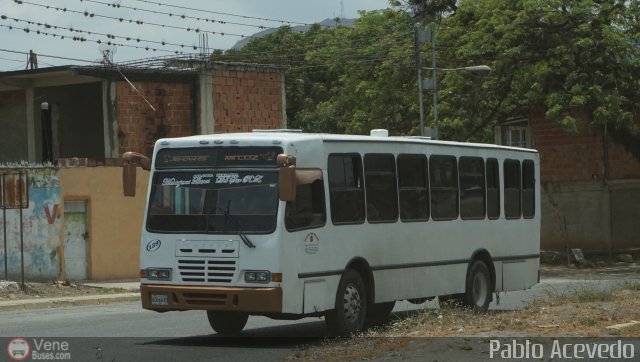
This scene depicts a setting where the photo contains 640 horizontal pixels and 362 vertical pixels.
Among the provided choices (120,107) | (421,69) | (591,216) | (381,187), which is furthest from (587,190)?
(381,187)

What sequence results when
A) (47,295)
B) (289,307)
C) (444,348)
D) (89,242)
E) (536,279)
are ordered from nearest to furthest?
(444,348), (289,307), (536,279), (47,295), (89,242)

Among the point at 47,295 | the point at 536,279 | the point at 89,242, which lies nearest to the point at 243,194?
the point at 536,279

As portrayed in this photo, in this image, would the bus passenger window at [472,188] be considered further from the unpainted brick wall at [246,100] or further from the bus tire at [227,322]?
the unpainted brick wall at [246,100]

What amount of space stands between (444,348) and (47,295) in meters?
15.5

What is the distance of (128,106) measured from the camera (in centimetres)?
3594

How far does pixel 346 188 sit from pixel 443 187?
2745 millimetres

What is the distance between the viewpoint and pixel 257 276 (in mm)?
13797

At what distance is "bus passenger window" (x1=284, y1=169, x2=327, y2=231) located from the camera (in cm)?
1416

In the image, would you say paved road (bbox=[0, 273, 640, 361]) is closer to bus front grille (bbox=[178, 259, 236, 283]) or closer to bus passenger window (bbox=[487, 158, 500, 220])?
bus front grille (bbox=[178, 259, 236, 283])

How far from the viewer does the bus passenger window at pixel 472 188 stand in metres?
18.0

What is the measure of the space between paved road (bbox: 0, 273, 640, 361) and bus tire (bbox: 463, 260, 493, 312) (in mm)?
1261

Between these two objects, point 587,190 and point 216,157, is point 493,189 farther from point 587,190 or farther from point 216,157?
point 587,190

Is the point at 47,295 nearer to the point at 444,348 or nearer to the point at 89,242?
the point at 89,242

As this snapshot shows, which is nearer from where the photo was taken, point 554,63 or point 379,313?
point 379,313
